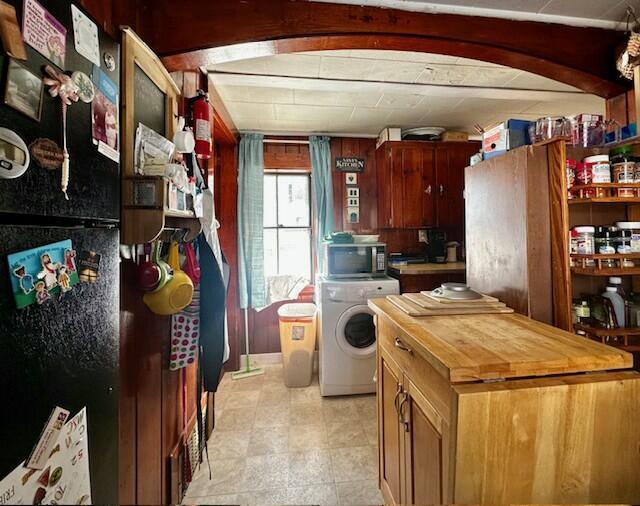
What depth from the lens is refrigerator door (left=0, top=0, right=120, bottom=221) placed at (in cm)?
45

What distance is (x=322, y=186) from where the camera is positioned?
10.1 ft

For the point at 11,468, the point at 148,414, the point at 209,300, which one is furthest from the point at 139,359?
the point at 11,468

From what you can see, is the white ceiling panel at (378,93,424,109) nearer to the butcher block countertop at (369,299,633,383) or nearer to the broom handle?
the butcher block countertop at (369,299,633,383)

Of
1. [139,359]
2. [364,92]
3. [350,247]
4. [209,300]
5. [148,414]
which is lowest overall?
[148,414]

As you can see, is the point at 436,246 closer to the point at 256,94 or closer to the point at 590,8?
the point at 590,8

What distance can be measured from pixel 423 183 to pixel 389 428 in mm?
2368

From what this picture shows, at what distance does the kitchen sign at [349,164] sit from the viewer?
320cm

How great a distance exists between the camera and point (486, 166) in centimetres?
139

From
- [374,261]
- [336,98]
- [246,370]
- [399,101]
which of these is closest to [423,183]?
[399,101]

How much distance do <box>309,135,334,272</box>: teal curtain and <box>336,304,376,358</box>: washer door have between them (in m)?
0.80

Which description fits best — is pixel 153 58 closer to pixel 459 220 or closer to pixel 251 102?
pixel 251 102

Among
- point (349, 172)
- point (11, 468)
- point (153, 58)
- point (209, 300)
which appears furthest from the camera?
point (349, 172)

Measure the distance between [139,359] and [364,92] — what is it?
223 centimetres

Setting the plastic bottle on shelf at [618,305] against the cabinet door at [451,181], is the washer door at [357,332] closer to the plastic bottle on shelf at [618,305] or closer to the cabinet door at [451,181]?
the cabinet door at [451,181]
